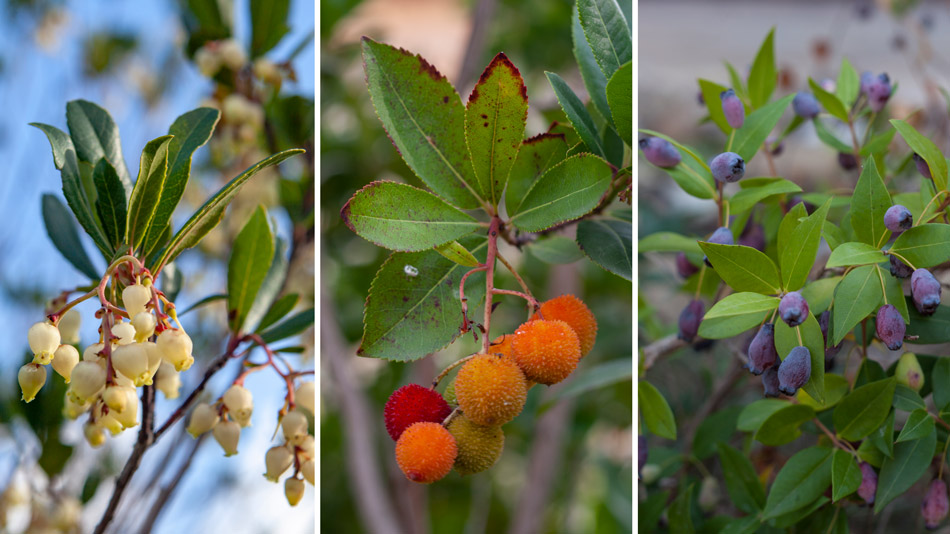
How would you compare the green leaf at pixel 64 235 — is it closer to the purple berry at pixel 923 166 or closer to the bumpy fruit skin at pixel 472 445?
the bumpy fruit skin at pixel 472 445

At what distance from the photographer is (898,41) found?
39.4 inches

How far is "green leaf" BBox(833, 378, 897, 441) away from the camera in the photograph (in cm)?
46

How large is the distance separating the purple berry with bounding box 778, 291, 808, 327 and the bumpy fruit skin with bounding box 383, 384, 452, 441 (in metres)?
0.18

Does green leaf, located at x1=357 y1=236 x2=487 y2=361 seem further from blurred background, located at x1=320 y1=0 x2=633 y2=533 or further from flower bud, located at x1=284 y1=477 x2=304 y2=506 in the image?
blurred background, located at x1=320 y1=0 x2=633 y2=533

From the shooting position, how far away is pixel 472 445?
A: 36 cm

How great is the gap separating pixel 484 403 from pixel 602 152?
0.57 ft

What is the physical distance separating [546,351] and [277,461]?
23 cm

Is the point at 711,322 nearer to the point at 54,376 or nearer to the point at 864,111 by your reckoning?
the point at 864,111

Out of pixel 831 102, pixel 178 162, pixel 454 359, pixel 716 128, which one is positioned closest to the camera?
pixel 178 162

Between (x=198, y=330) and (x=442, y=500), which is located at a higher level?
(x=198, y=330)

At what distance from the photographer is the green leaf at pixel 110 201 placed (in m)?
0.43

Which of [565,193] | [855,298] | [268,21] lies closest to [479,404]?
[565,193]

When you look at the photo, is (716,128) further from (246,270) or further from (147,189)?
(147,189)

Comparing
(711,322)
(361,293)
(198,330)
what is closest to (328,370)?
(361,293)
